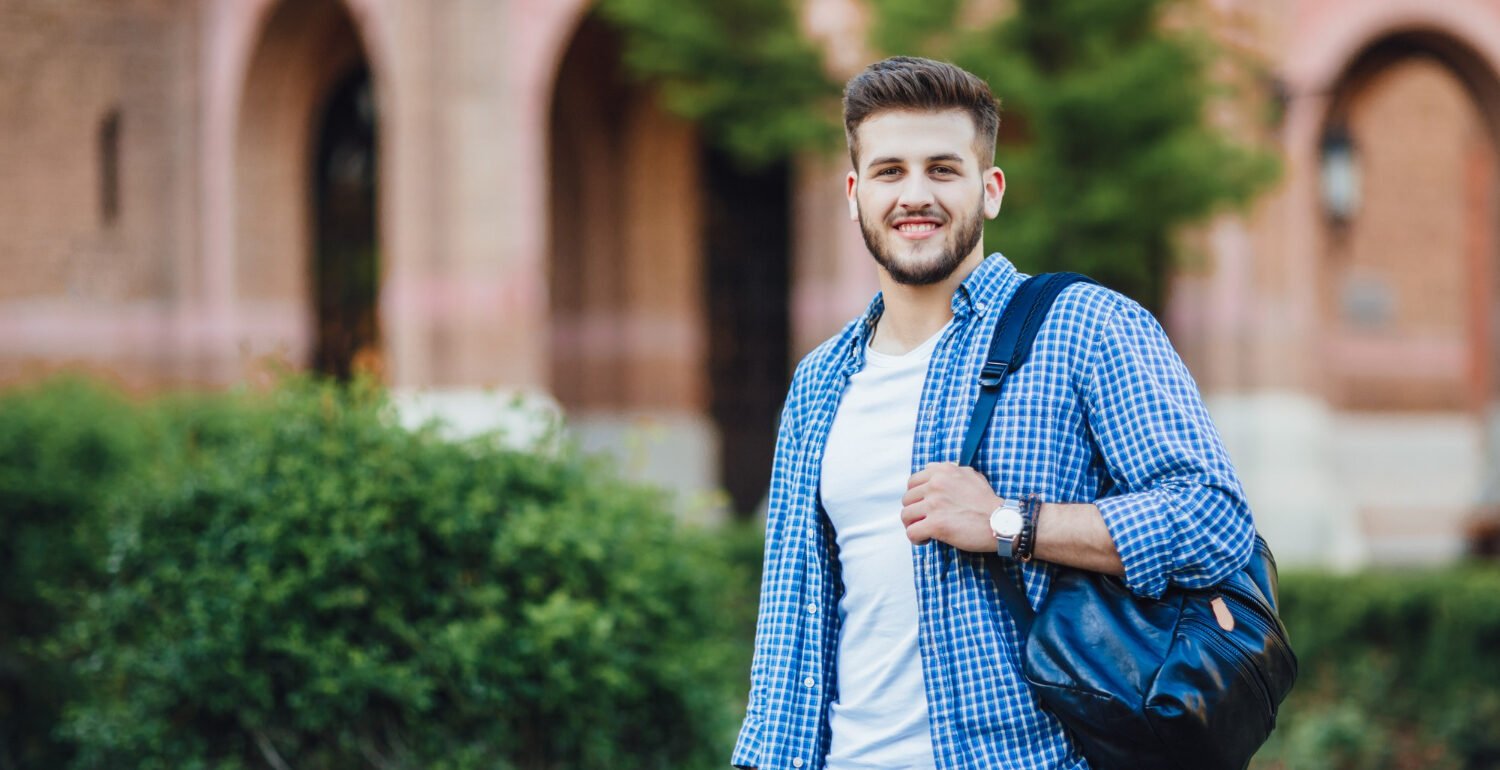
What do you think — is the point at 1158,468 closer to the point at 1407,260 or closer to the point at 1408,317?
the point at 1408,317

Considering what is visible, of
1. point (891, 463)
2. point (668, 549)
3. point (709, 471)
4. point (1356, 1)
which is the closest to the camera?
point (891, 463)

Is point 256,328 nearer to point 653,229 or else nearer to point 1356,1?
point 653,229

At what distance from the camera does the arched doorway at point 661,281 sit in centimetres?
1700

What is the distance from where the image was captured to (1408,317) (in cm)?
1805

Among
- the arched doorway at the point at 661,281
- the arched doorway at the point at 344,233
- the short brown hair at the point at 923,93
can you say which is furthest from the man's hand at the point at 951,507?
the arched doorway at the point at 344,233

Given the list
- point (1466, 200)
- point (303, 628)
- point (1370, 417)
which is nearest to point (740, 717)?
point (303, 628)

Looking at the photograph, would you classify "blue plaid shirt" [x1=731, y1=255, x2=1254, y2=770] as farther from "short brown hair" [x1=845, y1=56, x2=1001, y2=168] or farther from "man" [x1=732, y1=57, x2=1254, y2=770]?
"short brown hair" [x1=845, y1=56, x2=1001, y2=168]

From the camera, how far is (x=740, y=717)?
541 cm

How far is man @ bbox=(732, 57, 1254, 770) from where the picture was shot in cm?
214

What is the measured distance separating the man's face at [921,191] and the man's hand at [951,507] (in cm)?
35

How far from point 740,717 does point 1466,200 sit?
53.8ft

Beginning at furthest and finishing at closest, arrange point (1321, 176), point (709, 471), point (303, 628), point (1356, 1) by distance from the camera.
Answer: point (709, 471), point (1321, 176), point (1356, 1), point (303, 628)

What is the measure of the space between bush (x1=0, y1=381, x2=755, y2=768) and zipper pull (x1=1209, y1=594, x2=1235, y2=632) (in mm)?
2643

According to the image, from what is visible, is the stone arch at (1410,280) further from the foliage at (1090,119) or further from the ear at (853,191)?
the ear at (853,191)
